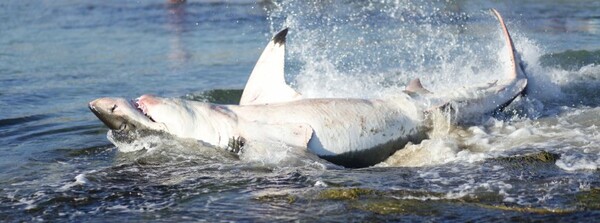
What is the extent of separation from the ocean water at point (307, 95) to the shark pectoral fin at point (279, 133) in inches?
5.1

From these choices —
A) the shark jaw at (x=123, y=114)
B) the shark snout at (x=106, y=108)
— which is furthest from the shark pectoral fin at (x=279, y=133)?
the shark snout at (x=106, y=108)

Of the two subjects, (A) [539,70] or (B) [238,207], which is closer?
(B) [238,207]

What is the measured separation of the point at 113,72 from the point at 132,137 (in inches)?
244

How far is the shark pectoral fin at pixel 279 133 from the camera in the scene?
7.76 metres

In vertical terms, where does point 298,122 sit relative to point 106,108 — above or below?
below

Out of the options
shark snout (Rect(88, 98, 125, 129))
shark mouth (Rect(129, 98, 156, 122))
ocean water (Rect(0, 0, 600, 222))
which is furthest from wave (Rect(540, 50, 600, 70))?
shark snout (Rect(88, 98, 125, 129))

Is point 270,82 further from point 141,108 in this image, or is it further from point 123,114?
point 123,114

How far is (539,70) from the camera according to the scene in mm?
10992

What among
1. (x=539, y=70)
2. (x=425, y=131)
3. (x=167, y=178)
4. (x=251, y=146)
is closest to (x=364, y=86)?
(x=539, y=70)

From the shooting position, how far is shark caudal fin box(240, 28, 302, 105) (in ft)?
28.7

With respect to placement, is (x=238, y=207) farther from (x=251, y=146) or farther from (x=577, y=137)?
(x=577, y=137)

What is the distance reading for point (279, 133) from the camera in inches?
308

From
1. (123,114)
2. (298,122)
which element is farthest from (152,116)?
(298,122)

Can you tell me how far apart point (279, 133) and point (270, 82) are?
3.66ft
